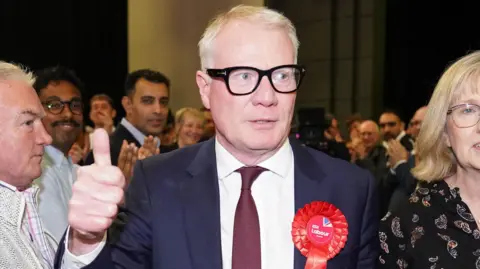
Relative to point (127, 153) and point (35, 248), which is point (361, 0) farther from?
point (35, 248)

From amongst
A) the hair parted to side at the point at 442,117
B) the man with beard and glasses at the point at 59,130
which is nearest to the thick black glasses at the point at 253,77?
the hair parted to side at the point at 442,117

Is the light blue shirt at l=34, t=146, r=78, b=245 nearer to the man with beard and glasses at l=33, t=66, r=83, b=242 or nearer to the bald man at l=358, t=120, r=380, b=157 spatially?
the man with beard and glasses at l=33, t=66, r=83, b=242

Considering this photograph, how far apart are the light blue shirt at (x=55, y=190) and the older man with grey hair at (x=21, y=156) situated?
45cm

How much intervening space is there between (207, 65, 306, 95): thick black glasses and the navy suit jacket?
241 mm

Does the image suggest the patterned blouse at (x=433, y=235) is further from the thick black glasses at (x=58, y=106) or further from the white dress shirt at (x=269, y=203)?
the thick black glasses at (x=58, y=106)

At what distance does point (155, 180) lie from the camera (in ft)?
6.15

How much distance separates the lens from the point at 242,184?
1.84 metres

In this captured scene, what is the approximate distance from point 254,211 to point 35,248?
0.63 metres

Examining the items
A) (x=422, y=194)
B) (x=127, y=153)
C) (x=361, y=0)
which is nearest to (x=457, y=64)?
(x=422, y=194)

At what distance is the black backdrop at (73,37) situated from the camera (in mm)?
8844

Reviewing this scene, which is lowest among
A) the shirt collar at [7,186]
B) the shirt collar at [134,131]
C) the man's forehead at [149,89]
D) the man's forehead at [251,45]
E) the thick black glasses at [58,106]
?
the shirt collar at [134,131]

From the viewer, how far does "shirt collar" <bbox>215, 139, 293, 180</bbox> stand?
186 centimetres

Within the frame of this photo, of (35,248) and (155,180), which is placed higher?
(155,180)

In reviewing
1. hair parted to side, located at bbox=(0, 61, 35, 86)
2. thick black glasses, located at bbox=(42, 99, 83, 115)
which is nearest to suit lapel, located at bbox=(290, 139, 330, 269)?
hair parted to side, located at bbox=(0, 61, 35, 86)
